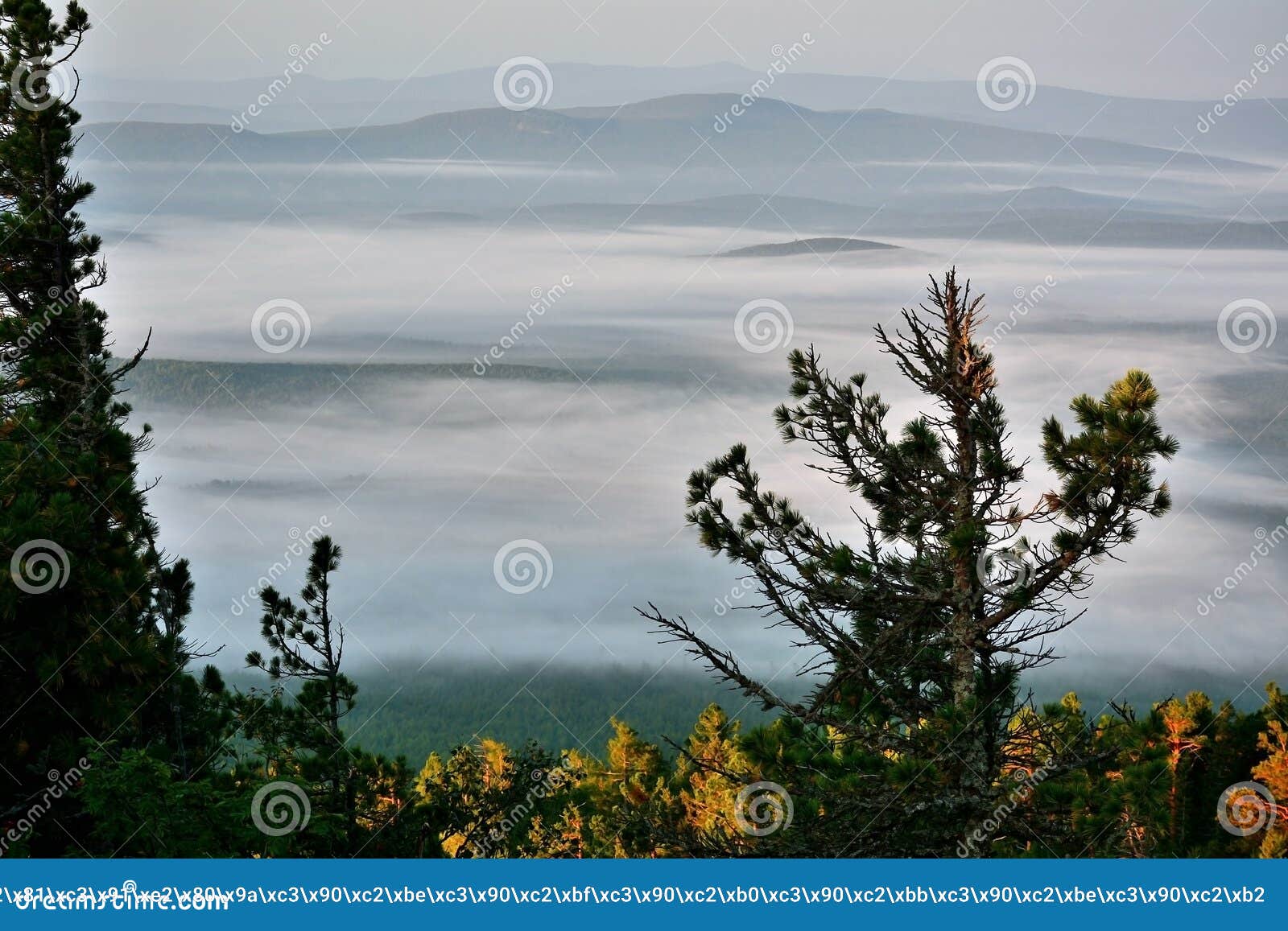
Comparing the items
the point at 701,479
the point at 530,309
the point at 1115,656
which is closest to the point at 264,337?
Result: the point at 530,309

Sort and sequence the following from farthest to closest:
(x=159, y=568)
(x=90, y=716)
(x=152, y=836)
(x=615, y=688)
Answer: (x=615, y=688), (x=159, y=568), (x=90, y=716), (x=152, y=836)

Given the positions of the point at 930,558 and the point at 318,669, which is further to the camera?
the point at 318,669

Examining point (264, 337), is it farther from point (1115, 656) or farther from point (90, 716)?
point (1115, 656)

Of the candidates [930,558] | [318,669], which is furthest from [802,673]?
[318,669]

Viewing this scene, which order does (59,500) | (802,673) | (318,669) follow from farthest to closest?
(318,669), (59,500), (802,673)

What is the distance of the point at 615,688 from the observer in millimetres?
172750

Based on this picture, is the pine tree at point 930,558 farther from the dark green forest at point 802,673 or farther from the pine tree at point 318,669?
the pine tree at point 318,669

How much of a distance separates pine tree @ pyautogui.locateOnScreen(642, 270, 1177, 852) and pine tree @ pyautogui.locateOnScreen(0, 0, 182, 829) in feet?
19.0

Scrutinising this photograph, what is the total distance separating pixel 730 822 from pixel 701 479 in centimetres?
330

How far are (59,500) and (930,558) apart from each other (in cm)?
867

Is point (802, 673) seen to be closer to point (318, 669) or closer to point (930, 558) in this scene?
point (930, 558)

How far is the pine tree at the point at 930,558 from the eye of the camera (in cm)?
1006

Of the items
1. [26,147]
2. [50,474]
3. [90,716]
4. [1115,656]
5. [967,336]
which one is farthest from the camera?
[1115,656]

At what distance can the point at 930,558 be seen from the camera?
11.0 meters
